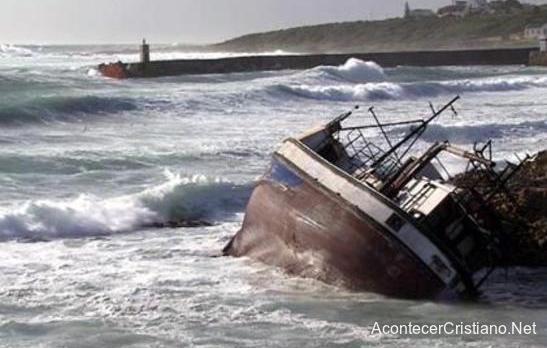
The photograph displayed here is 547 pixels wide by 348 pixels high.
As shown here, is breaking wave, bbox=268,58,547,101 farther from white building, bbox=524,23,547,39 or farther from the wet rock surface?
white building, bbox=524,23,547,39

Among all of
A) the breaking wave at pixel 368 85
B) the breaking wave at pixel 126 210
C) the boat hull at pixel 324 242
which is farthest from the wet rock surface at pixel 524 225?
the breaking wave at pixel 368 85

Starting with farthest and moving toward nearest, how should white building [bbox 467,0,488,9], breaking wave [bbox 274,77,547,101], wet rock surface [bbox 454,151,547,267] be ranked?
white building [bbox 467,0,488,9] < breaking wave [bbox 274,77,547,101] < wet rock surface [bbox 454,151,547,267]

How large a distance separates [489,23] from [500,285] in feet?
369

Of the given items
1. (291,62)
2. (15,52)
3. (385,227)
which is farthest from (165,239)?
(15,52)

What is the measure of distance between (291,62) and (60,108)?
30.0 m

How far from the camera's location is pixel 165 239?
12438mm

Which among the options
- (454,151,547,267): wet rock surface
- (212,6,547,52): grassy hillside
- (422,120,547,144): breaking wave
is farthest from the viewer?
(212,6,547,52): grassy hillside

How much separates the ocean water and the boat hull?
0.56ft

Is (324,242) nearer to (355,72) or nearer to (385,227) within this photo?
(385,227)

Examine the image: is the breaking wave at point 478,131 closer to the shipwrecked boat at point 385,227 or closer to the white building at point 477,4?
the shipwrecked boat at point 385,227

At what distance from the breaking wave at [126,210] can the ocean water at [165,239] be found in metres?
0.03

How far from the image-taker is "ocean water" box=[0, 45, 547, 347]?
327 inches

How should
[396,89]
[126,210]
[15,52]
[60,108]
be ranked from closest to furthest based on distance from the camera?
1. [126,210]
2. [60,108]
3. [396,89]
4. [15,52]

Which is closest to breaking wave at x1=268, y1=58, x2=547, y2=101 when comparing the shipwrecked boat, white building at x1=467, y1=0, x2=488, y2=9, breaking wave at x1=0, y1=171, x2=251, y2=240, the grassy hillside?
breaking wave at x1=0, y1=171, x2=251, y2=240
